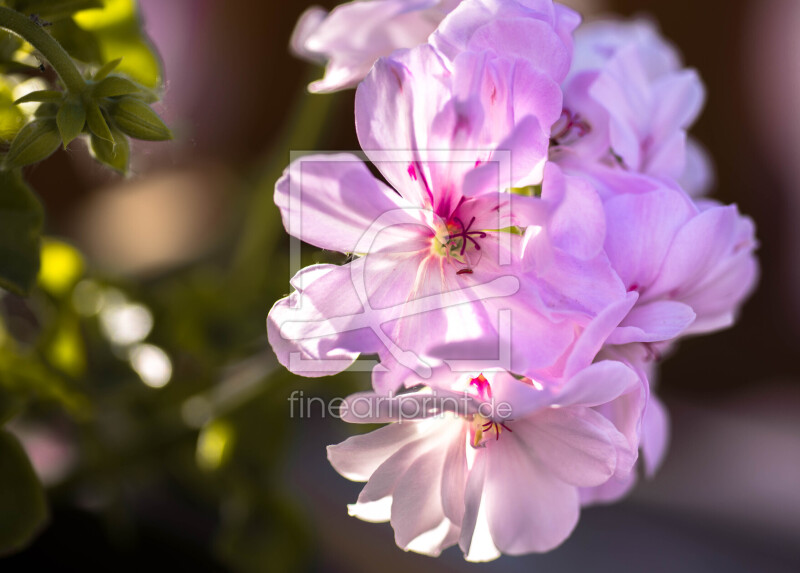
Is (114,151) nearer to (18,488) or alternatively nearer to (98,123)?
(98,123)

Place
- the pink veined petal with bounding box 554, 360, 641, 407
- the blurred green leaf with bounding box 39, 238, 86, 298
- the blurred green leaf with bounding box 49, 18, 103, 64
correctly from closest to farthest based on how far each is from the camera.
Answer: the pink veined petal with bounding box 554, 360, 641, 407
the blurred green leaf with bounding box 49, 18, 103, 64
the blurred green leaf with bounding box 39, 238, 86, 298

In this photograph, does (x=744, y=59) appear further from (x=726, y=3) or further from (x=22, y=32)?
(x=22, y=32)

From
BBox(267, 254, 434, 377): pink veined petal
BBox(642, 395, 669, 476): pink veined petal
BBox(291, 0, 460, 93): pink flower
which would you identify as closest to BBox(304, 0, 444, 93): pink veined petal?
BBox(291, 0, 460, 93): pink flower

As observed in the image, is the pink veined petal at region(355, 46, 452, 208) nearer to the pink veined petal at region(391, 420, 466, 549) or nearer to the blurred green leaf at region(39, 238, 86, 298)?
the pink veined petal at region(391, 420, 466, 549)

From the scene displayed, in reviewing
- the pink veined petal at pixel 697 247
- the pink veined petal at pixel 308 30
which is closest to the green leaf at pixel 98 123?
the pink veined petal at pixel 308 30

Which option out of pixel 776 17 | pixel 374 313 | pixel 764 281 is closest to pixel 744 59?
pixel 776 17

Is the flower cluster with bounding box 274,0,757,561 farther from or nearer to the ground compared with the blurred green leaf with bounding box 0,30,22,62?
nearer to the ground

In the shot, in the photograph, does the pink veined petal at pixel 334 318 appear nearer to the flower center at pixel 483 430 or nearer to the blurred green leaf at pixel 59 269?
the flower center at pixel 483 430
